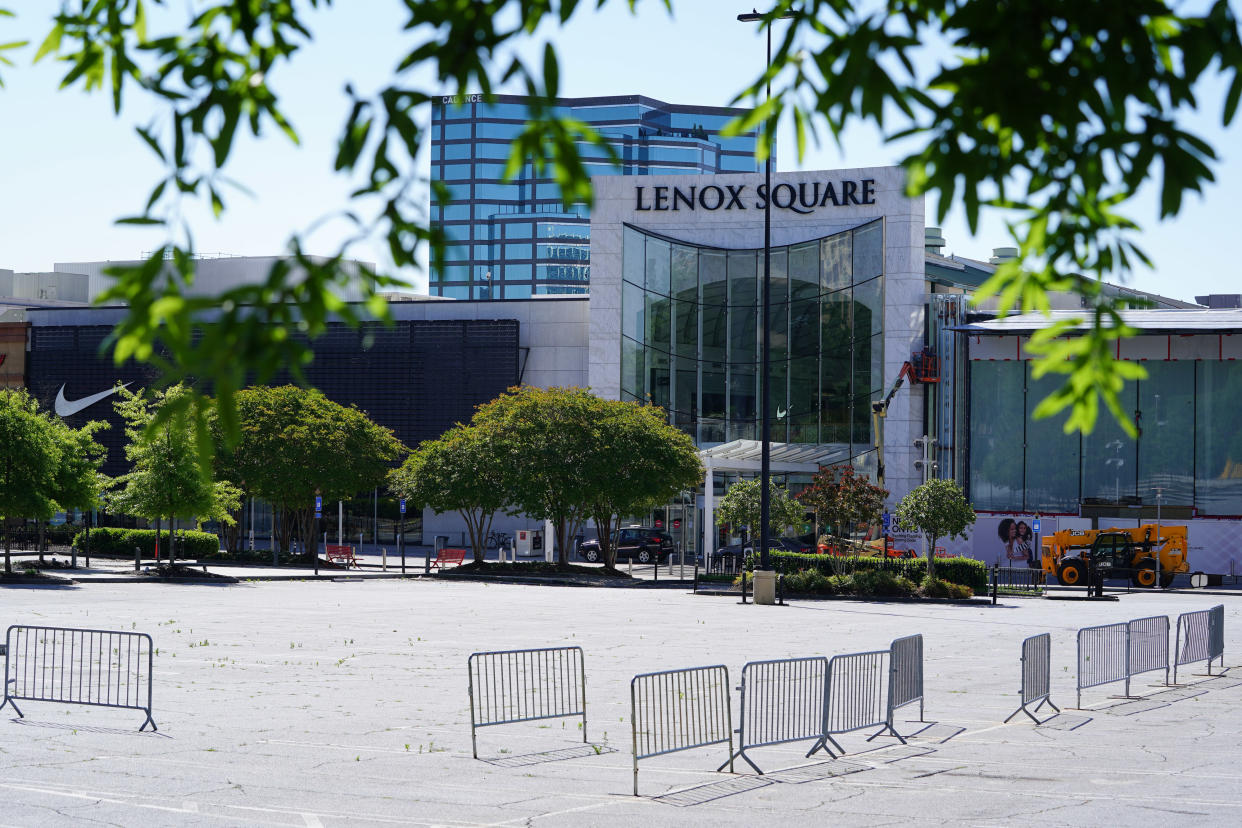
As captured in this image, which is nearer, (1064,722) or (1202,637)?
(1064,722)

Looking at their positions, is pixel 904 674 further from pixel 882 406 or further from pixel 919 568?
pixel 882 406

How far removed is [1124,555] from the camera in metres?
50.1

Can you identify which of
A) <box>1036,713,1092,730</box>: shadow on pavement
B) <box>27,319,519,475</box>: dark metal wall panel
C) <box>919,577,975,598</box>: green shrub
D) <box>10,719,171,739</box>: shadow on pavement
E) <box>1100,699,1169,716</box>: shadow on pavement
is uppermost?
<box>27,319,519,475</box>: dark metal wall panel

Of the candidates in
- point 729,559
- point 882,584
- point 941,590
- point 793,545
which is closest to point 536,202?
point 793,545

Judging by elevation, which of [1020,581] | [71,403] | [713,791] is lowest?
[1020,581]

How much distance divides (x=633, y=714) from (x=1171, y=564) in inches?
1675

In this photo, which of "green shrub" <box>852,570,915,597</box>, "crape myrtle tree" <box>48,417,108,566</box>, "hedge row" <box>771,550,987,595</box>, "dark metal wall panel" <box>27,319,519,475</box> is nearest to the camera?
"green shrub" <box>852,570,915,597</box>

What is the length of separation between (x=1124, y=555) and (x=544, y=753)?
4072 cm

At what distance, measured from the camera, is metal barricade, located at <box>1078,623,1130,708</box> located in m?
18.1

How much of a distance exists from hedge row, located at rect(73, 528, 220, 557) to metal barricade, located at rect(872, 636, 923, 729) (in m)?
46.8

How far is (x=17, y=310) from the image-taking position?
86562 mm

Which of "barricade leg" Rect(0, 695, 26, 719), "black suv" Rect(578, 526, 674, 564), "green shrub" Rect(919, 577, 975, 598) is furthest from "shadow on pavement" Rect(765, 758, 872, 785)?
"black suv" Rect(578, 526, 674, 564)

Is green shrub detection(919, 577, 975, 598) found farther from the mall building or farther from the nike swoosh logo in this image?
the nike swoosh logo

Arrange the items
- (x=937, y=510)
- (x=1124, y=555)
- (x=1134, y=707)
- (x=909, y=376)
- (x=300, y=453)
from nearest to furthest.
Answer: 1. (x=1134, y=707)
2. (x=937, y=510)
3. (x=1124, y=555)
4. (x=300, y=453)
5. (x=909, y=376)
